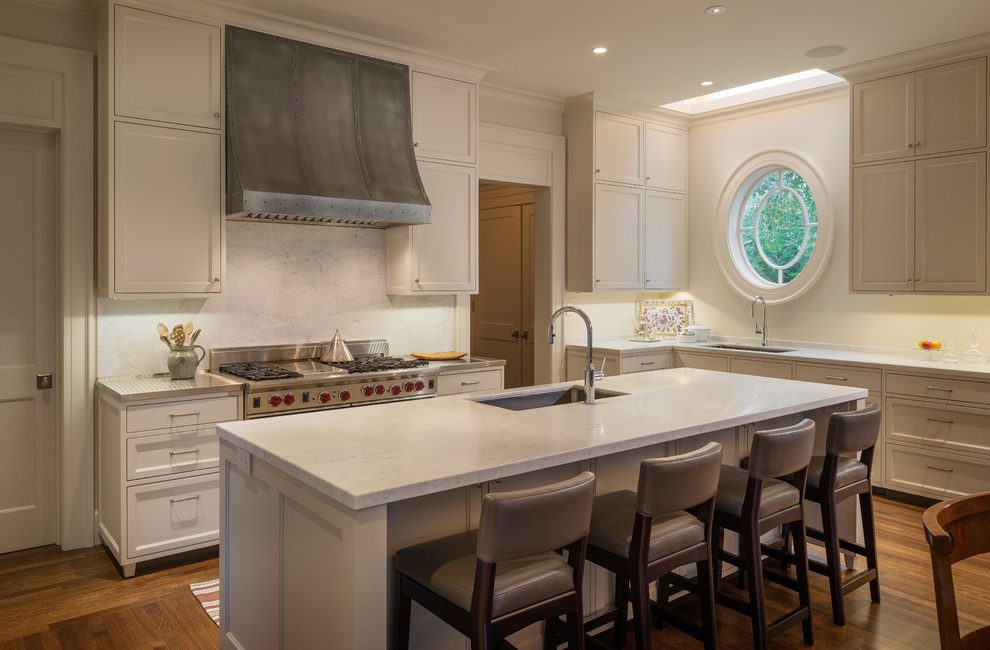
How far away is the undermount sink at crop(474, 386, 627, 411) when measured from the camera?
3.27 meters

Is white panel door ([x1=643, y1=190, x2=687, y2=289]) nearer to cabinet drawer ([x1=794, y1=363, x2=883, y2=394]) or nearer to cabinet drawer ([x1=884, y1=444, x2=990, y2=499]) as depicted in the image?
cabinet drawer ([x1=794, y1=363, x2=883, y2=394])

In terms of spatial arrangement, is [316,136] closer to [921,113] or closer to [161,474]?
[161,474]

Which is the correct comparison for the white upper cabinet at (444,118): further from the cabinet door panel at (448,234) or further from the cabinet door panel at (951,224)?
the cabinet door panel at (951,224)

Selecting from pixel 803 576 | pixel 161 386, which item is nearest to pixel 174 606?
pixel 161 386

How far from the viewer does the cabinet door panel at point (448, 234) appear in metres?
4.72

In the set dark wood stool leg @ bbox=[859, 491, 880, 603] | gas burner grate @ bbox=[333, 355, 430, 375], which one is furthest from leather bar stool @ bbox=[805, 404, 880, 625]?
gas burner grate @ bbox=[333, 355, 430, 375]

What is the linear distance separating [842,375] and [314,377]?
348 cm

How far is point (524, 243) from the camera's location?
652 centimetres

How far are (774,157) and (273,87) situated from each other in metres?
3.97

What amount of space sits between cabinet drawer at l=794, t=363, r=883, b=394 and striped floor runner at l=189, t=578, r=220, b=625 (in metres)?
3.94

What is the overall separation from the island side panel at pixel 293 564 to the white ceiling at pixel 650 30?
8.83 feet

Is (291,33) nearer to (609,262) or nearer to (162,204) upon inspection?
(162,204)

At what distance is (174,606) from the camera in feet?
10.4

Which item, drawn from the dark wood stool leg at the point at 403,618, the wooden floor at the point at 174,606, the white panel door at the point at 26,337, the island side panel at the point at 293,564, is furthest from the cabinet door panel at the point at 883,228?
the white panel door at the point at 26,337
